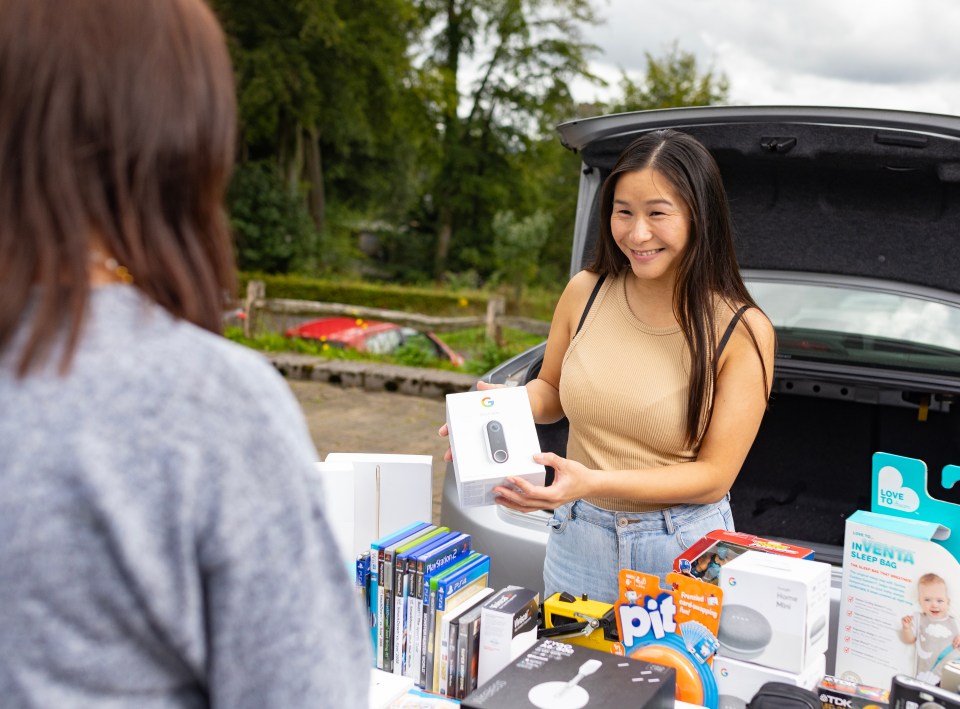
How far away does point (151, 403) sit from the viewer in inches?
26.6

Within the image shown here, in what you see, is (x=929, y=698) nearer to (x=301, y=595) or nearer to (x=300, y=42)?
(x=301, y=595)

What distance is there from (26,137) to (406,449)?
18.7 ft

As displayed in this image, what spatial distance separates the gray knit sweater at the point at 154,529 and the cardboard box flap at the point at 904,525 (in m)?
1.27

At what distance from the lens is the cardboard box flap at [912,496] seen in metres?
1.71

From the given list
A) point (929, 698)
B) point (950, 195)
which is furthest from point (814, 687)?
point (950, 195)

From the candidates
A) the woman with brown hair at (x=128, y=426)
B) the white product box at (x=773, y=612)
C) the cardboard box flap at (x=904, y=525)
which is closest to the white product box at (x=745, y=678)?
the white product box at (x=773, y=612)

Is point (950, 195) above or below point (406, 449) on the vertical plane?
above

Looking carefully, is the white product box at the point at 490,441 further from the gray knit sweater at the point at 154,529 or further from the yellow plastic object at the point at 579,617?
the gray knit sweater at the point at 154,529

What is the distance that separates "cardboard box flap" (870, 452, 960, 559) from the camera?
67.4 inches

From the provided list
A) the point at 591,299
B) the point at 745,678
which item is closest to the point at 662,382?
the point at 591,299

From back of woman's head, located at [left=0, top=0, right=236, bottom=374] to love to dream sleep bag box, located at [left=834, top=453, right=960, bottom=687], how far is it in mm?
1397

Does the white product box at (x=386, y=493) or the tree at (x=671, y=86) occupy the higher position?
the tree at (x=671, y=86)

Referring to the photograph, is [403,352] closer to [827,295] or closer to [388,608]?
[827,295]

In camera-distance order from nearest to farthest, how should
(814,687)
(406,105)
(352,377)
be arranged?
(814,687)
(352,377)
(406,105)
